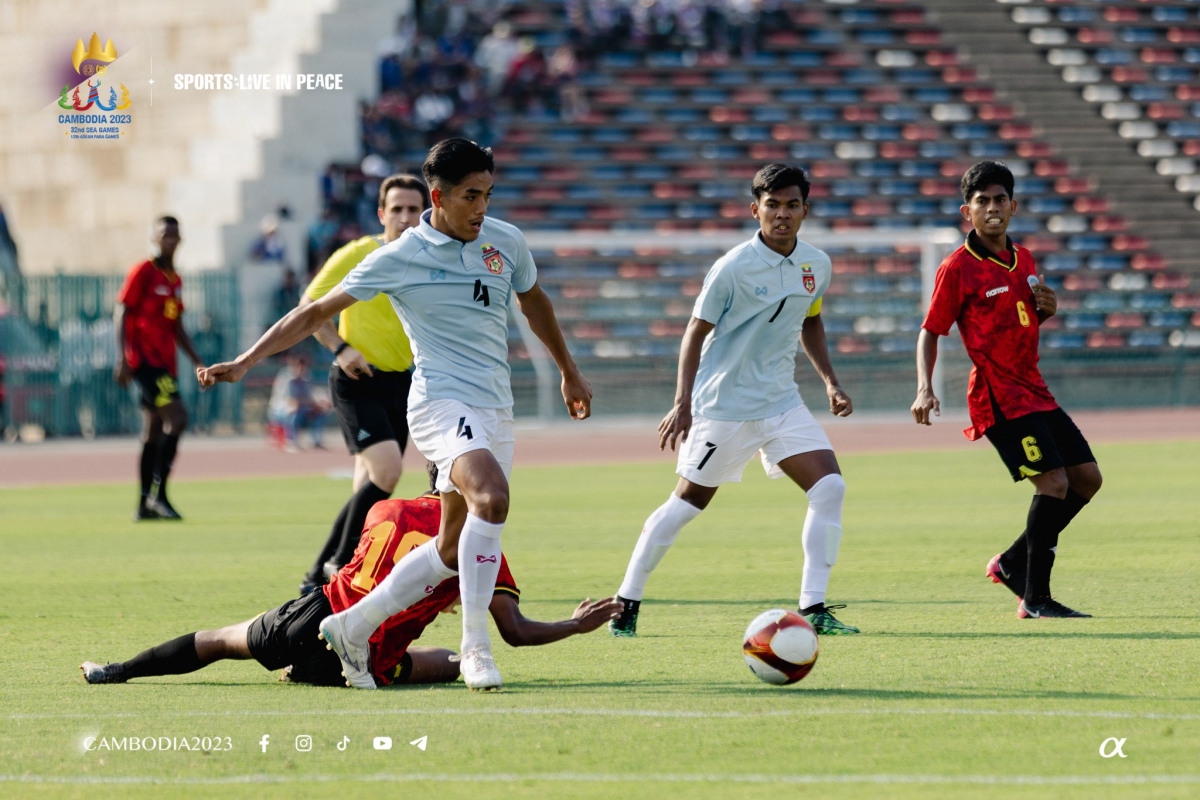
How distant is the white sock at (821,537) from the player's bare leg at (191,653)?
259 cm

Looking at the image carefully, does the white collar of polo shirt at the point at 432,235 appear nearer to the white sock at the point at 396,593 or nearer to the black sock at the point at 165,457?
the white sock at the point at 396,593

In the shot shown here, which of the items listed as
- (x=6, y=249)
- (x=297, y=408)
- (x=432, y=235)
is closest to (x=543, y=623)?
(x=432, y=235)

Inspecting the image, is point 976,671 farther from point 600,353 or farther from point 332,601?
point 600,353

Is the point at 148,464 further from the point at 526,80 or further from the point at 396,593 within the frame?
the point at 526,80

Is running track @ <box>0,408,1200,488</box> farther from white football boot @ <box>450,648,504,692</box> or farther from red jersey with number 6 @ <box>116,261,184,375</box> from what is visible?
white football boot @ <box>450,648,504,692</box>

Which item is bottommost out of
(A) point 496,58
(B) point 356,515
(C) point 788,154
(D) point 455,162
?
(B) point 356,515

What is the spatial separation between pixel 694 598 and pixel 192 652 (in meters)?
3.36

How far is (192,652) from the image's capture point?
20.2 ft

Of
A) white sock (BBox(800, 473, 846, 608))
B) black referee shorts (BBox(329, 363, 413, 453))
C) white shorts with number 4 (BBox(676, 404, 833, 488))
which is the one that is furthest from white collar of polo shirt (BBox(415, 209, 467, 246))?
black referee shorts (BBox(329, 363, 413, 453))

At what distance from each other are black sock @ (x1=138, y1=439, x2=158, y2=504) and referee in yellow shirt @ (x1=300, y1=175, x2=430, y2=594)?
16.3ft

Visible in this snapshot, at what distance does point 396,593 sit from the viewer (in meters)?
6.03

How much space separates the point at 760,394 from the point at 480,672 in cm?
220

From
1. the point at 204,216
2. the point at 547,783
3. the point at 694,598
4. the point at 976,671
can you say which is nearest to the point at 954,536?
the point at 694,598

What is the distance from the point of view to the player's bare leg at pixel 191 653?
6.12m
